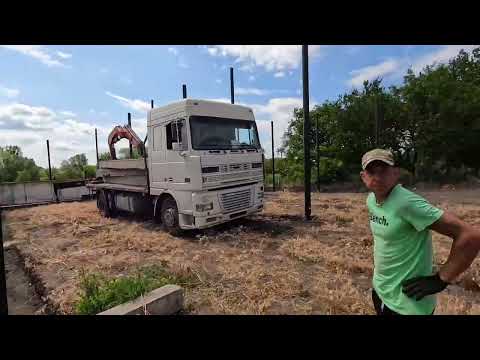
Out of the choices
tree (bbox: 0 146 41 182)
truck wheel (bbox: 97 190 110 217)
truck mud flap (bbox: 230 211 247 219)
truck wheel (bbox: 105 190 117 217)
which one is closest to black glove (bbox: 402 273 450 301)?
truck mud flap (bbox: 230 211 247 219)

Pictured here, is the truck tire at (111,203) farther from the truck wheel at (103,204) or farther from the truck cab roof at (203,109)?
the truck cab roof at (203,109)

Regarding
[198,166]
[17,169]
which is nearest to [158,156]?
[198,166]

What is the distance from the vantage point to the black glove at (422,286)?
1463 millimetres

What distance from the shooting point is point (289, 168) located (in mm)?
20578

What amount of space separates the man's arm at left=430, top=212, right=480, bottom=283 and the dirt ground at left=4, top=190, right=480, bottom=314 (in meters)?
2.06

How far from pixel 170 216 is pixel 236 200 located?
1789 mm

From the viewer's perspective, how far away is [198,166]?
6.21 metres

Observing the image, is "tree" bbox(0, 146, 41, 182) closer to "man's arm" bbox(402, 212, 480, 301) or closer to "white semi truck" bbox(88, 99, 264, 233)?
"white semi truck" bbox(88, 99, 264, 233)

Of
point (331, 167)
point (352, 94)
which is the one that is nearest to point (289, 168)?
point (331, 167)

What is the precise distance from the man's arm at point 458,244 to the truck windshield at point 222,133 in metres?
5.37

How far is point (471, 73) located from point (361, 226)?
20350 mm

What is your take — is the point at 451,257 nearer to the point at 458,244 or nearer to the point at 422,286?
the point at 458,244
